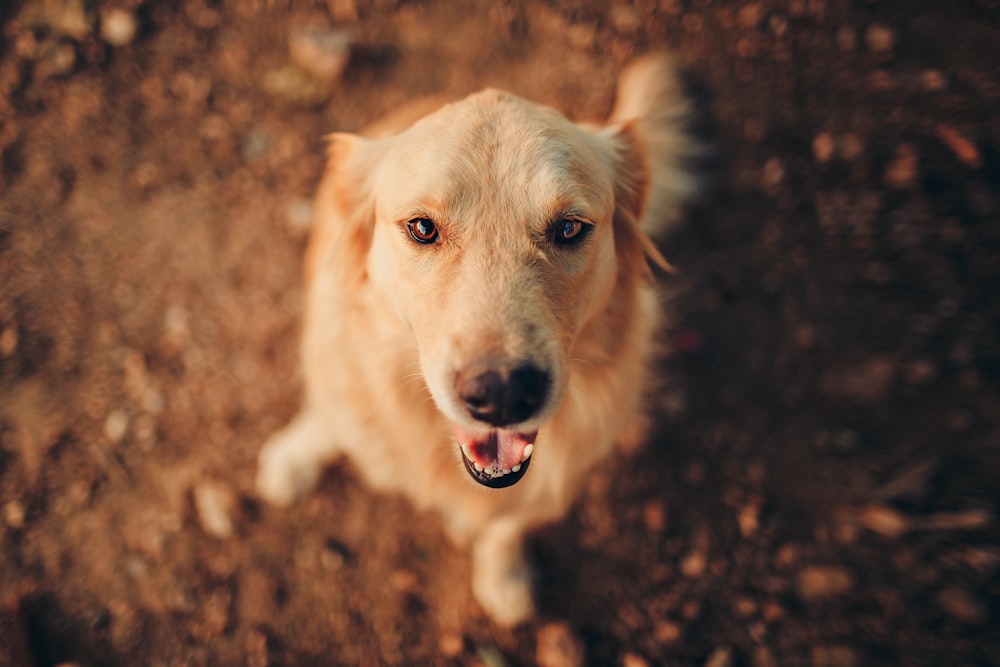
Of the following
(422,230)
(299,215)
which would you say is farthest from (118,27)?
(422,230)

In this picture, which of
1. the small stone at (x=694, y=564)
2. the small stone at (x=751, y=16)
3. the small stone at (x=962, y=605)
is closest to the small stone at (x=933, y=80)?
the small stone at (x=751, y=16)

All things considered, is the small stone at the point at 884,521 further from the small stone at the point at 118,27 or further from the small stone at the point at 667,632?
the small stone at the point at 118,27

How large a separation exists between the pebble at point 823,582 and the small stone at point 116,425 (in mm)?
3289

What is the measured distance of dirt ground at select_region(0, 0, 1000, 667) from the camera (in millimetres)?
2531

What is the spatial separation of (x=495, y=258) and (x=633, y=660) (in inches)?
77.6

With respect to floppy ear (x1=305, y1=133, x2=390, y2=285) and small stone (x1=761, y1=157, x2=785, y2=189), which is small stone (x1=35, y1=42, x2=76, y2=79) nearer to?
floppy ear (x1=305, y1=133, x2=390, y2=285)

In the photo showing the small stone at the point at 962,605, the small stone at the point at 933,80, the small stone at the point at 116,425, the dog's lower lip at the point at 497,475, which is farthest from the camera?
the small stone at the point at 933,80

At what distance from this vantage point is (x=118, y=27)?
10.5 ft

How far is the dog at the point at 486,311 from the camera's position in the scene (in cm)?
151

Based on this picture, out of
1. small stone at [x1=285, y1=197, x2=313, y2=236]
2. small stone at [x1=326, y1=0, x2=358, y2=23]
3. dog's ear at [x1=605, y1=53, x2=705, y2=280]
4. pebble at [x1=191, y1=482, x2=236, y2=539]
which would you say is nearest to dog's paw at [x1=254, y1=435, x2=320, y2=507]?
pebble at [x1=191, y1=482, x2=236, y2=539]

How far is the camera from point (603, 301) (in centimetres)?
190

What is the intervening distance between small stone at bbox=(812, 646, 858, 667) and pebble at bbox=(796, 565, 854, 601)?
0.66 feet

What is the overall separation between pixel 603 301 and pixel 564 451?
1.99ft

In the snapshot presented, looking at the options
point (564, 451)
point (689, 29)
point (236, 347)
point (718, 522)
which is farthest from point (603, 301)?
point (689, 29)
